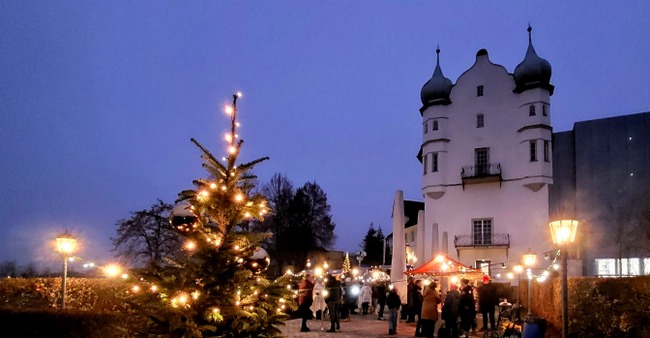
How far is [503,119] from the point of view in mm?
39594

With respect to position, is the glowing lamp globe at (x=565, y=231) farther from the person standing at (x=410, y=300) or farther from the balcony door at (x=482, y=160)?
the balcony door at (x=482, y=160)

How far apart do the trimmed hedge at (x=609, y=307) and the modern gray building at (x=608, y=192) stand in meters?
26.1

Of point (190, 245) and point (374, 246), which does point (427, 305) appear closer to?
point (190, 245)

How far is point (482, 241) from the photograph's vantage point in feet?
127

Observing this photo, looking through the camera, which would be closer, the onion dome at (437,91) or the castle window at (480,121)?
the castle window at (480,121)

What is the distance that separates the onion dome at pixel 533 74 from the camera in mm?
38500

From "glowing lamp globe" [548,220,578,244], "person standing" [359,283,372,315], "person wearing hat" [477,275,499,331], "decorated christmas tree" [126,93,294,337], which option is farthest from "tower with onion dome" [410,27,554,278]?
"decorated christmas tree" [126,93,294,337]

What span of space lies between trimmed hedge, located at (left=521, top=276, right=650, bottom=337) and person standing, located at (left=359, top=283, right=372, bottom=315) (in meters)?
10.7

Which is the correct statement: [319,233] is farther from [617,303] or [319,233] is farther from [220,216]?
[220,216]

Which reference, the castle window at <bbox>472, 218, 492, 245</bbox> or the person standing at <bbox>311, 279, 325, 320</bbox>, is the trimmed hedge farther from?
the castle window at <bbox>472, 218, 492, 245</bbox>

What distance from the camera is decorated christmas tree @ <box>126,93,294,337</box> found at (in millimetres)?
6316

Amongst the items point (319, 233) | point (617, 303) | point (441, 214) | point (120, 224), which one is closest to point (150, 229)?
point (120, 224)

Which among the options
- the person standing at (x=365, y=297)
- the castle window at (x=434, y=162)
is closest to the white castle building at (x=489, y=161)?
the castle window at (x=434, y=162)

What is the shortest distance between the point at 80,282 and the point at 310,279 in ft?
21.3
